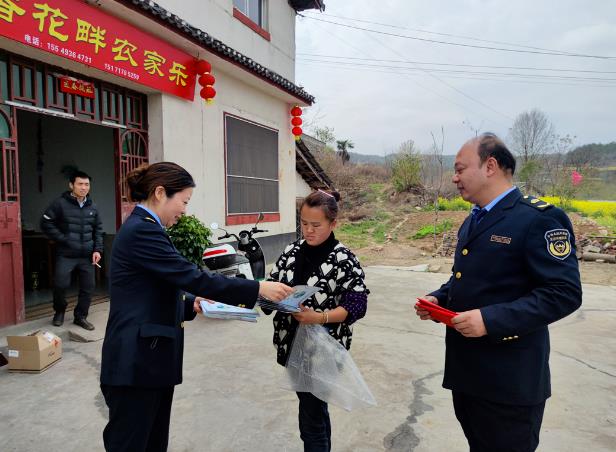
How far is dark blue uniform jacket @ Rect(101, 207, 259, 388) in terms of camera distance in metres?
1.51

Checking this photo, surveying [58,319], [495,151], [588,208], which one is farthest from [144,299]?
[588,208]

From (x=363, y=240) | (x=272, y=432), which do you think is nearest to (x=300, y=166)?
(x=363, y=240)

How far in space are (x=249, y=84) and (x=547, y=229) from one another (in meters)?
6.66

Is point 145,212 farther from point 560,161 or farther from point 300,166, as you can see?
point 560,161

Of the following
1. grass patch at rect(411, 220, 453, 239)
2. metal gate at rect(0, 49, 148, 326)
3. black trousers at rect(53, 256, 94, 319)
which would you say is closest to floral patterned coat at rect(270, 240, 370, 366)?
metal gate at rect(0, 49, 148, 326)

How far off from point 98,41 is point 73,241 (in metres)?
2.06

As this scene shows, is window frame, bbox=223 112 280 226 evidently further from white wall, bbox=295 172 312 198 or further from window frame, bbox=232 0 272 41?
white wall, bbox=295 172 312 198

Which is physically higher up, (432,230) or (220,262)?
(220,262)

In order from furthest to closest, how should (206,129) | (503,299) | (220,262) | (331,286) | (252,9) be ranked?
1. (252,9)
2. (206,129)
3. (220,262)
4. (331,286)
5. (503,299)

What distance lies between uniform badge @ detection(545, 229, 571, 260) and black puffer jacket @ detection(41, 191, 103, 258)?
13.9 feet

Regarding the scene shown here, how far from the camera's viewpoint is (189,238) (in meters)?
4.61

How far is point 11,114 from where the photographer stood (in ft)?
12.9

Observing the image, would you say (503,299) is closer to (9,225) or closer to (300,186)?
(9,225)

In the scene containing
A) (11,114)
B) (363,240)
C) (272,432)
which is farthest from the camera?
(363,240)
